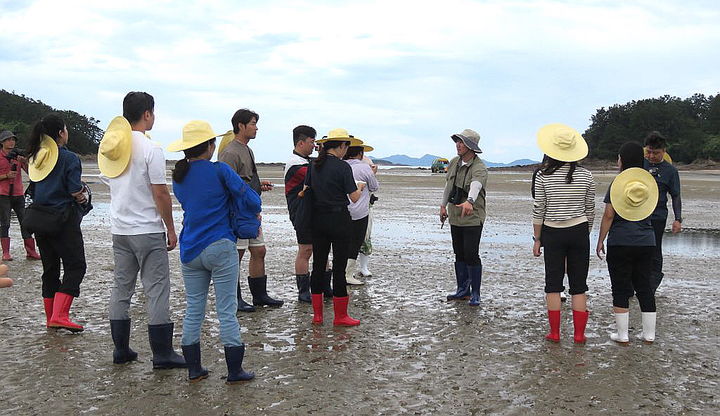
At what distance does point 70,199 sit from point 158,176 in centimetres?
156

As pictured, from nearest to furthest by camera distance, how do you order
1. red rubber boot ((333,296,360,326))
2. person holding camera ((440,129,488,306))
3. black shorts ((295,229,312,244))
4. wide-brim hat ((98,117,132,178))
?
wide-brim hat ((98,117,132,178)) < red rubber boot ((333,296,360,326)) < black shorts ((295,229,312,244)) < person holding camera ((440,129,488,306))

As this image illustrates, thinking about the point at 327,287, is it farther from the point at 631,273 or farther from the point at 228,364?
Result: the point at 631,273

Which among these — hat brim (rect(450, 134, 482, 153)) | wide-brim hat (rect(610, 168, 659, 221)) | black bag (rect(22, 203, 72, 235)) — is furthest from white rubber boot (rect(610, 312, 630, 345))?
black bag (rect(22, 203, 72, 235))

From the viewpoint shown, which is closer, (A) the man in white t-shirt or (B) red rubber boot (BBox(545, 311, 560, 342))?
(A) the man in white t-shirt

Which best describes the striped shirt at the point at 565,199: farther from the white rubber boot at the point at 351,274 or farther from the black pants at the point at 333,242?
the white rubber boot at the point at 351,274

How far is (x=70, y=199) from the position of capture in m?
6.23

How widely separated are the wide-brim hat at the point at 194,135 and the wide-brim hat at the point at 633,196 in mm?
3695

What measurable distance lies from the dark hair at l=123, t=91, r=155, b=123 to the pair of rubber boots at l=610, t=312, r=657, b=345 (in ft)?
14.9

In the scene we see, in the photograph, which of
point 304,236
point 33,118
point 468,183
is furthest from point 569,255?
point 33,118

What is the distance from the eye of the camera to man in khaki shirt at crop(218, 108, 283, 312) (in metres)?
A: 7.06

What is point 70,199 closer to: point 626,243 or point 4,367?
point 4,367

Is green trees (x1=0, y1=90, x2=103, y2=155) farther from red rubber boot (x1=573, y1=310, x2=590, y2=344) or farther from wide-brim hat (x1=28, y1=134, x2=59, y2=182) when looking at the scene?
red rubber boot (x1=573, y1=310, x2=590, y2=344)

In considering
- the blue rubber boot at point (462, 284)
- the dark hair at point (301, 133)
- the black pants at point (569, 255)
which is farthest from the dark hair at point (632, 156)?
the dark hair at point (301, 133)

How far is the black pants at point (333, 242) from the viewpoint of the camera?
655cm
